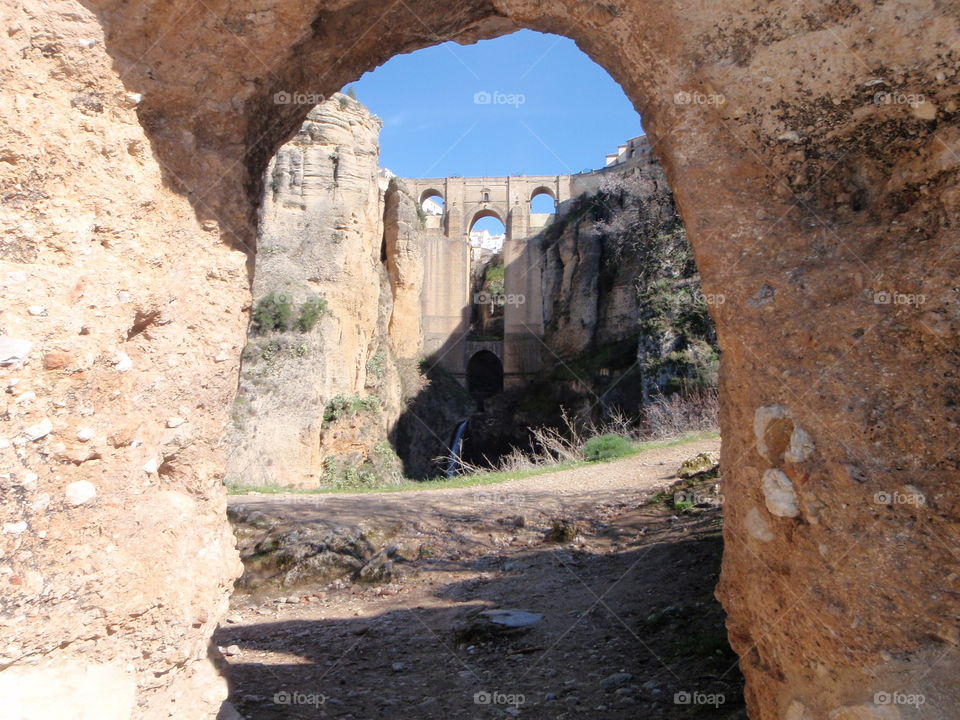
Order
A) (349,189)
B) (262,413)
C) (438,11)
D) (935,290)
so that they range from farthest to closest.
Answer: (349,189)
(262,413)
(438,11)
(935,290)

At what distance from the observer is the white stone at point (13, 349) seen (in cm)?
234

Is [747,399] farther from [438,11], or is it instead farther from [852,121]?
[438,11]

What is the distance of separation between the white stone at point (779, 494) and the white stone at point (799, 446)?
82 mm

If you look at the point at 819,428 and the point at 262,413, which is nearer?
the point at 819,428

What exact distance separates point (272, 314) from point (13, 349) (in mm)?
16212

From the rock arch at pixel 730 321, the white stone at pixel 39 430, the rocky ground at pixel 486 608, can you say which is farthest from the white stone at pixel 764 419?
the white stone at pixel 39 430

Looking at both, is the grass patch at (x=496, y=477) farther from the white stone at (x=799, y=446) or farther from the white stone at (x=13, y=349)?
the white stone at (x=13, y=349)

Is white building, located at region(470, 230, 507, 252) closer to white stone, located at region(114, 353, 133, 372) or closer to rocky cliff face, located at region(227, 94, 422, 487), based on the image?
rocky cliff face, located at region(227, 94, 422, 487)

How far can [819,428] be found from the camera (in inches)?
93.7

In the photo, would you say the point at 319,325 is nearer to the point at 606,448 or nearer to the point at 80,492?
the point at 606,448

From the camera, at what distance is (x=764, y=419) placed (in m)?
2.54

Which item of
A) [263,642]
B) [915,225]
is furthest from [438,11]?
[263,642]

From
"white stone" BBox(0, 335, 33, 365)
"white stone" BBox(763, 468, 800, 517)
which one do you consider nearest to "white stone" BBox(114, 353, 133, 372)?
"white stone" BBox(0, 335, 33, 365)

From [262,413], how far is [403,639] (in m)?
12.0
